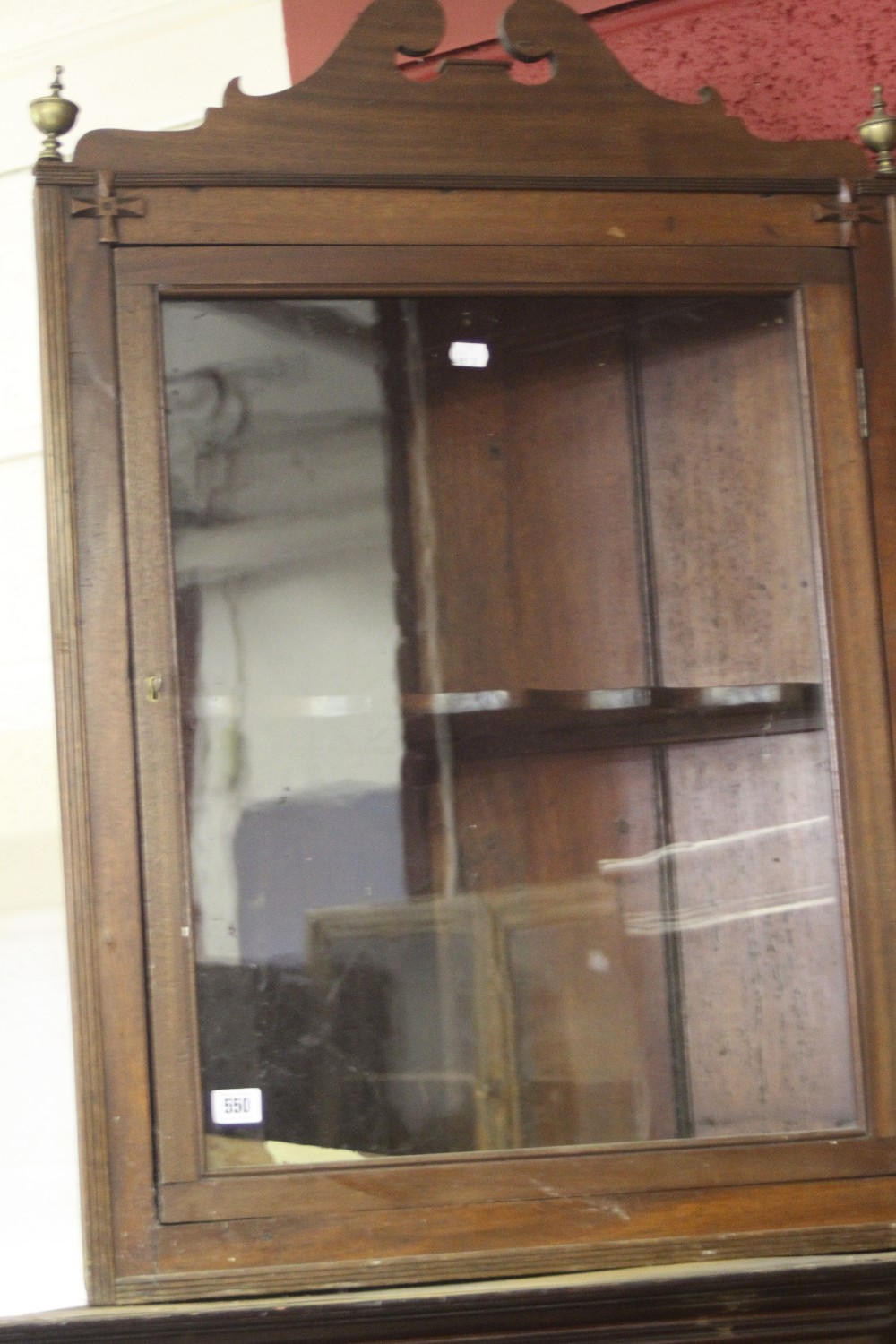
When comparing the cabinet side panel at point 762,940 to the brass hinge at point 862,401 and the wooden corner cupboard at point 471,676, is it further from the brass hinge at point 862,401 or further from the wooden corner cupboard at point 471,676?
the brass hinge at point 862,401

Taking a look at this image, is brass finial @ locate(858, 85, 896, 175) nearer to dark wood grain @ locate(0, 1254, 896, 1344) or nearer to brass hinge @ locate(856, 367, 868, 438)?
brass hinge @ locate(856, 367, 868, 438)

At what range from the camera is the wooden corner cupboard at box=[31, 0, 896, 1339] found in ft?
2.81

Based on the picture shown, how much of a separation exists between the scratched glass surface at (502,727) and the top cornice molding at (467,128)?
8 centimetres

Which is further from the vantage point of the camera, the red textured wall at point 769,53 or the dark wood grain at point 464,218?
the red textured wall at point 769,53

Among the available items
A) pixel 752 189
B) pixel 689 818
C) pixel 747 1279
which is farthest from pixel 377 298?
pixel 747 1279

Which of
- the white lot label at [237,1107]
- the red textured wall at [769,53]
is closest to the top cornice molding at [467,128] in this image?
the red textured wall at [769,53]

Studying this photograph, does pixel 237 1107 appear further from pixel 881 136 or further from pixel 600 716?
pixel 881 136

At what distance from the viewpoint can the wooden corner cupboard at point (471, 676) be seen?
2.81 ft

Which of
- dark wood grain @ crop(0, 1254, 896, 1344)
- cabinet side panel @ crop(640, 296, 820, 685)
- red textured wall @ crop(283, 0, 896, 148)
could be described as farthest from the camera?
red textured wall @ crop(283, 0, 896, 148)

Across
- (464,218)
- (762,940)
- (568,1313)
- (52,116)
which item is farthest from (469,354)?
(568,1313)

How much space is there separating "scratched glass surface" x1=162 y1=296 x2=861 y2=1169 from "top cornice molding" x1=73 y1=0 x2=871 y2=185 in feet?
0.27

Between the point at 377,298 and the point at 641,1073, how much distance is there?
0.50 metres

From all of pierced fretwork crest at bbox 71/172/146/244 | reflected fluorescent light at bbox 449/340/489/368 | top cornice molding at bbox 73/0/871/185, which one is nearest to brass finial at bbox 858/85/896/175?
top cornice molding at bbox 73/0/871/185

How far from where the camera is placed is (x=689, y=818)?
95 centimetres
